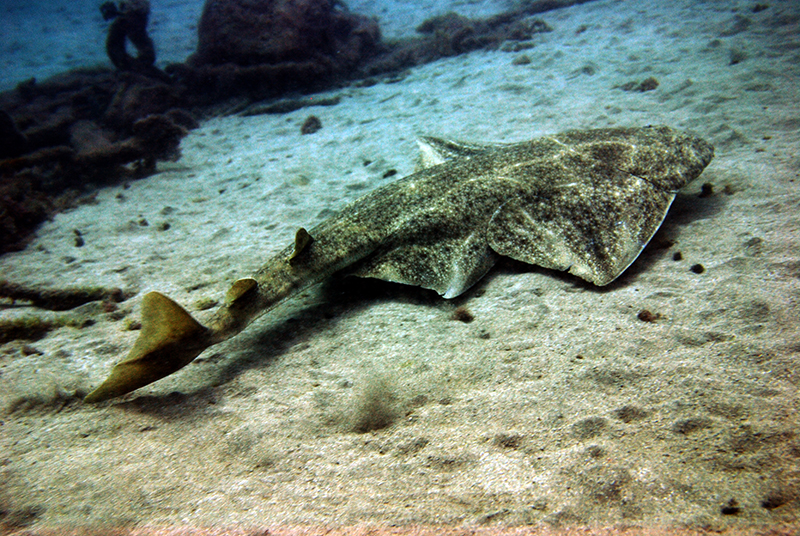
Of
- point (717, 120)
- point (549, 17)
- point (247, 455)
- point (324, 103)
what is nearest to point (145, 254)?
point (247, 455)

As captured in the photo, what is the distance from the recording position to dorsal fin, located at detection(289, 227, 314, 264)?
3.31 metres

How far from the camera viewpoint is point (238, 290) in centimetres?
312

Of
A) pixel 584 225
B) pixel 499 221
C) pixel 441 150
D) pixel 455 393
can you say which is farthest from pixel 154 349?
pixel 441 150

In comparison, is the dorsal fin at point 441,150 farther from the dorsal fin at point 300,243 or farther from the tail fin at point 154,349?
the tail fin at point 154,349

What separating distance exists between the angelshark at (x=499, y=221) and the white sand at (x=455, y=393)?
0.90 ft

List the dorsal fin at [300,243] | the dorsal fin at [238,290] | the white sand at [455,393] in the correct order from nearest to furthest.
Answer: the white sand at [455,393]
the dorsal fin at [238,290]
the dorsal fin at [300,243]

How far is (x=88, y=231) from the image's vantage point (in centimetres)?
624

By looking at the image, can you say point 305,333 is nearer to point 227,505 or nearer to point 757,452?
point 227,505

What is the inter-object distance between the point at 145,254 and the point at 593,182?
569 centimetres

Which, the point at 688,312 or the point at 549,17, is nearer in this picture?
the point at 688,312

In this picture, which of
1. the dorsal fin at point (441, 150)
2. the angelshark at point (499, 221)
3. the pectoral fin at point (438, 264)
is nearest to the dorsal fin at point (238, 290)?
the angelshark at point (499, 221)

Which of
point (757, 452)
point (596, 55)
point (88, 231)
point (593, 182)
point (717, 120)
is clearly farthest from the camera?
point (596, 55)

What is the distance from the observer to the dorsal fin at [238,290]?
122 inches

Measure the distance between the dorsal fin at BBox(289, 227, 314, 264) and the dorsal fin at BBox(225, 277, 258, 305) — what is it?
1.45 ft
